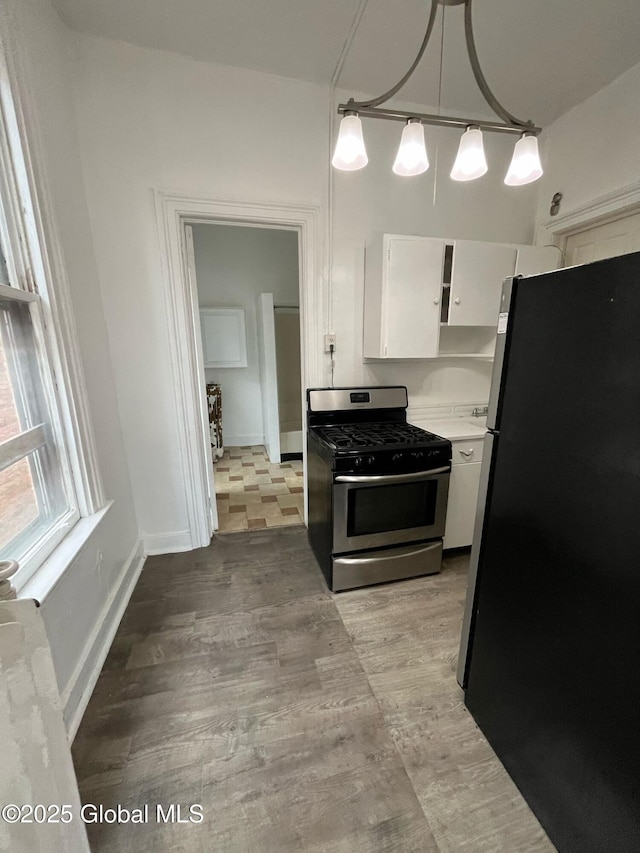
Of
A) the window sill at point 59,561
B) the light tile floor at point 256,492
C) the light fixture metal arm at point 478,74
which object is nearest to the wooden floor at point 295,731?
the window sill at point 59,561

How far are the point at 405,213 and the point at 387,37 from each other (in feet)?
2.67

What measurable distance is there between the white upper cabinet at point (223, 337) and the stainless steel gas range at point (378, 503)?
2.54 metres

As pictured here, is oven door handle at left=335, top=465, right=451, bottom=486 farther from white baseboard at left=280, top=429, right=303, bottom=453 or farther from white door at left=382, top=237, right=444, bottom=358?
white baseboard at left=280, top=429, right=303, bottom=453

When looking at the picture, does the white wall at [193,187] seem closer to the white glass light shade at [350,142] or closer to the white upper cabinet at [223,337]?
the white glass light shade at [350,142]

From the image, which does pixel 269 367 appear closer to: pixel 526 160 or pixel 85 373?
pixel 85 373

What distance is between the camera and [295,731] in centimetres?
123

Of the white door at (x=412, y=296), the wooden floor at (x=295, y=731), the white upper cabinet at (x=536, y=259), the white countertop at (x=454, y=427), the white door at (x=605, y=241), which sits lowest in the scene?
the wooden floor at (x=295, y=731)

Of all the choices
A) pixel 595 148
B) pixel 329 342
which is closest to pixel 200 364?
pixel 329 342

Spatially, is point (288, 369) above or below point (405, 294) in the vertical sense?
below

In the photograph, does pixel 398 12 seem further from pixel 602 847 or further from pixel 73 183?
pixel 602 847

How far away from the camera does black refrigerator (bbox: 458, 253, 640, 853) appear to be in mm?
732

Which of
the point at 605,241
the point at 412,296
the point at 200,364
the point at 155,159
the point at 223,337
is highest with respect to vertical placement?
the point at 155,159

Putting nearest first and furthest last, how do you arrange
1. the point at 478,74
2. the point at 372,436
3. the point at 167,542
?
the point at 478,74, the point at 372,436, the point at 167,542

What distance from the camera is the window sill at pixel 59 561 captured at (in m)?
1.07
